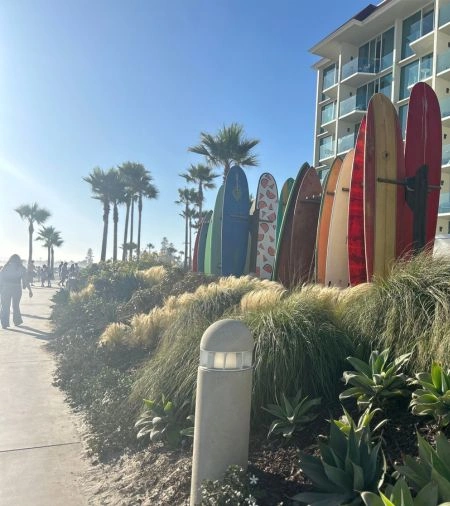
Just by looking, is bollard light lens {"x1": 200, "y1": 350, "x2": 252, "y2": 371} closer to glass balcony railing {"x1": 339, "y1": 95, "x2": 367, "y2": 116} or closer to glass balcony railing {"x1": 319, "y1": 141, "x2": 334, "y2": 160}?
glass balcony railing {"x1": 339, "y1": 95, "x2": 367, "y2": 116}

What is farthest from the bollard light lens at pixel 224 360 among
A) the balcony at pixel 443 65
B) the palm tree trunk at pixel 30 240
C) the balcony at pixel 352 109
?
the palm tree trunk at pixel 30 240

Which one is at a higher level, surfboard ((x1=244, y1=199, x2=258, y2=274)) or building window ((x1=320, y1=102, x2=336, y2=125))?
building window ((x1=320, y1=102, x2=336, y2=125))

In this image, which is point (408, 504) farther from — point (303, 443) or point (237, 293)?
point (237, 293)

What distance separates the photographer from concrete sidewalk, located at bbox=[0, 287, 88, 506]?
11.4 ft

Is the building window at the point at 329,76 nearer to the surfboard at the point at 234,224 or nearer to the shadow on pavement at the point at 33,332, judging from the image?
the surfboard at the point at 234,224

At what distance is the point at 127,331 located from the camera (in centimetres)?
733

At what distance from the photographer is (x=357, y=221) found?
7.68 m

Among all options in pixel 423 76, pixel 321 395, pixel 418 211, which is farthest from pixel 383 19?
pixel 321 395

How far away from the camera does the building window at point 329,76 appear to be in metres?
38.0

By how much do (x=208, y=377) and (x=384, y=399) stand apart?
4.08 feet

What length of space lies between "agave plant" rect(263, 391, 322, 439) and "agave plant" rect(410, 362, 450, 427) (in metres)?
0.74

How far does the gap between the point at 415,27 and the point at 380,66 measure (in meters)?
3.96

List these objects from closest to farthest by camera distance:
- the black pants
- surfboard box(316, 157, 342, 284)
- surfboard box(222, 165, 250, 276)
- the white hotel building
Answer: surfboard box(316, 157, 342, 284), the black pants, surfboard box(222, 165, 250, 276), the white hotel building

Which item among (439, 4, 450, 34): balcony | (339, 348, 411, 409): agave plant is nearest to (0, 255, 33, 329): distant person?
(339, 348, 411, 409): agave plant
